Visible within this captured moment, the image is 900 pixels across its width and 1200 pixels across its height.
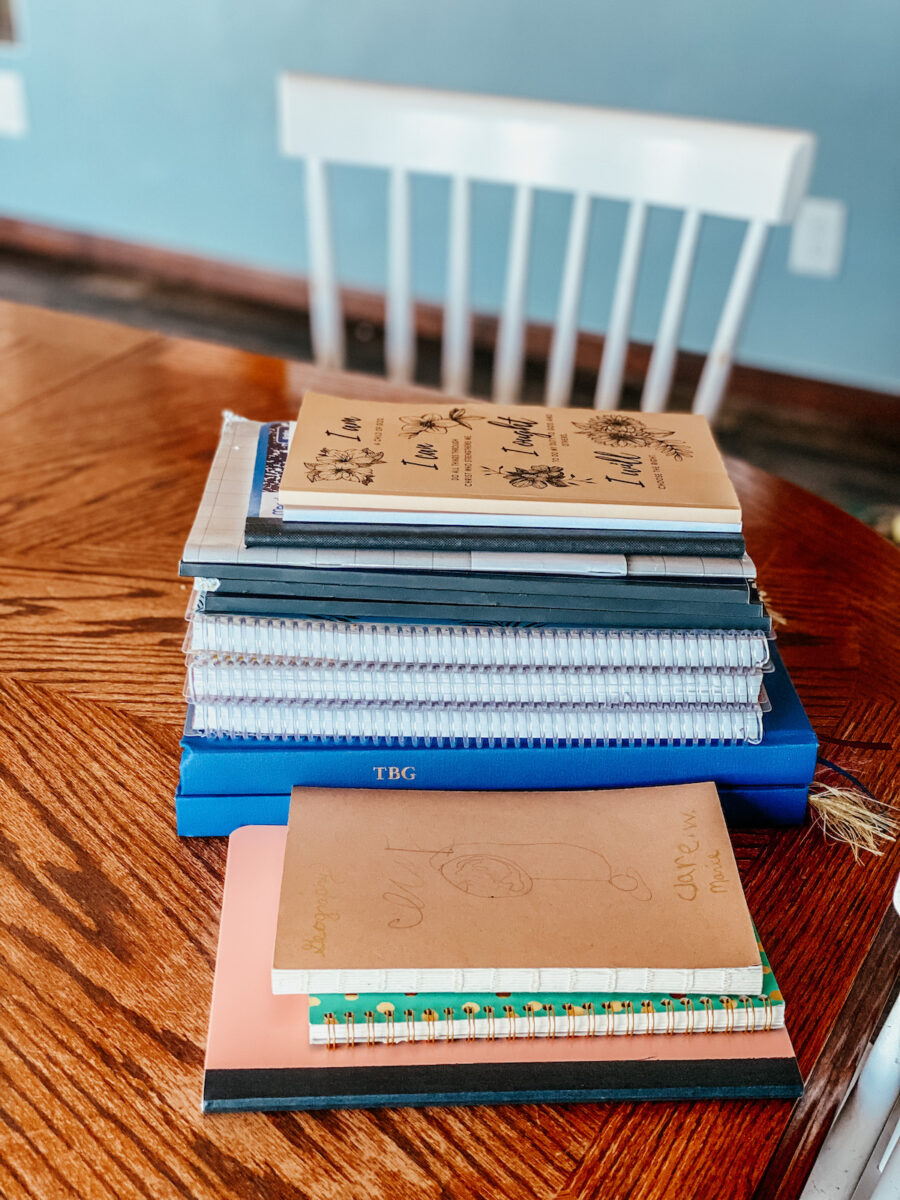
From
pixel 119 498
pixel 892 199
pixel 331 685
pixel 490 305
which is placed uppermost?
pixel 331 685

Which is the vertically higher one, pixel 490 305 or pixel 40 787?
pixel 40 787

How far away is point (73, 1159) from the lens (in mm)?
412

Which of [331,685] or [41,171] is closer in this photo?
[331,685]

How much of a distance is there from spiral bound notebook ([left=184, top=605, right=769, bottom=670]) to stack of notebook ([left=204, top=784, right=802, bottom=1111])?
99 mm

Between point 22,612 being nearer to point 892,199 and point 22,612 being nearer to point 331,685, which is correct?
point 331,685

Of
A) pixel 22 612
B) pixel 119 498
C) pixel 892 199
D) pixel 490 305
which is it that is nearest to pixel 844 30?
pixel 892 199

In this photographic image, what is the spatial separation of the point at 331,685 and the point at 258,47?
2612mm

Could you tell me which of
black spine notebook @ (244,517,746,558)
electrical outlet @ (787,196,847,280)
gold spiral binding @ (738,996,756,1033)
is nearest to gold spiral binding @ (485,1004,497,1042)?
gold spiral binding @ (738,996,756,1033)

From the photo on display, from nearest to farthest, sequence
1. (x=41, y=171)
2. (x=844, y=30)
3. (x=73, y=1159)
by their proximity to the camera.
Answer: (x=73, y=1159) < (x=844, y=30) < (x=41, y=171)

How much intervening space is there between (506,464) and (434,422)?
6 centimetres

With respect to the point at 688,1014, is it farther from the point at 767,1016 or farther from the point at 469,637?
the point at 469,637

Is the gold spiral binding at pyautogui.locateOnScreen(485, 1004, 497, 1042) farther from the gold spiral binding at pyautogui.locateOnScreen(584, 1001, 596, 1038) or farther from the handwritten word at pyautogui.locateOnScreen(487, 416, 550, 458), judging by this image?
the handwritten word at pyautogui.locateOnScreen(487, 416, 550, 458)

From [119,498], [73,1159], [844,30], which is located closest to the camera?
[73,1159]

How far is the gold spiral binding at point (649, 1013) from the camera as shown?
0.45 metres
